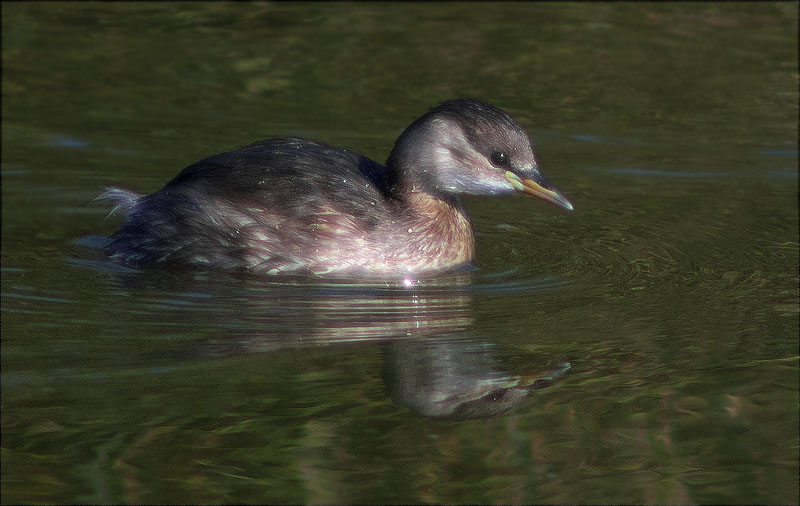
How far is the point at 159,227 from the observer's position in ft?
25.1

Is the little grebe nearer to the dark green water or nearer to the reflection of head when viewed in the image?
the dark green water

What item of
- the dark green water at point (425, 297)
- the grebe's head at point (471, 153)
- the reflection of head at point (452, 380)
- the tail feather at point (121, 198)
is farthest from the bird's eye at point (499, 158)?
the tail feather at point (121, 198)

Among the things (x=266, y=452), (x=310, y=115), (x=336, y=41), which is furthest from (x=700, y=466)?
(x=336, y=41)

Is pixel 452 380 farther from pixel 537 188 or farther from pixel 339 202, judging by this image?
pixel 537 188

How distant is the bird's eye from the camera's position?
760 centimetres


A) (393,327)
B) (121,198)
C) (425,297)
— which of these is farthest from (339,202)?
(121,198)

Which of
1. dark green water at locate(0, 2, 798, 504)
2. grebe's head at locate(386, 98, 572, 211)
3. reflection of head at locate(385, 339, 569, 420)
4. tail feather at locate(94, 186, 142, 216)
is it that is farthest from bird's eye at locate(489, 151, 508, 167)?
tail feather at locate(94, 186, 142, 216)

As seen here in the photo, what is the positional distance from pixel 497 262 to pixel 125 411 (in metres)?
2.86

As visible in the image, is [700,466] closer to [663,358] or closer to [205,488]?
[663,358]

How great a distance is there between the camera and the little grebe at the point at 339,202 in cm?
737

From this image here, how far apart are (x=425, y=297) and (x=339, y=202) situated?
2.48 feet

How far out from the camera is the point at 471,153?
25.1 ft

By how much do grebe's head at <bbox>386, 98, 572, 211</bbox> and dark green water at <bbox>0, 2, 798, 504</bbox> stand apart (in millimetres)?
460

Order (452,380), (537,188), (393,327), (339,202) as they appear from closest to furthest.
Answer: (452,380), (393,327), (339,202), (537,188)
